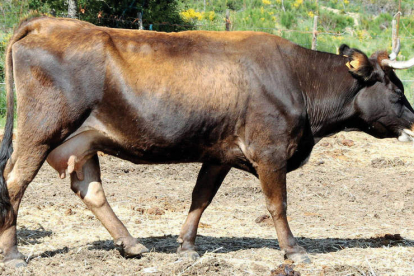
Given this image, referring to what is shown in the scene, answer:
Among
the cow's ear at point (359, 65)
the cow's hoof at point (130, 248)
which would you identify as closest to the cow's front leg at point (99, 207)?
the cow's hoof at point (130, 248)

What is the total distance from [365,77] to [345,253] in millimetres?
1775

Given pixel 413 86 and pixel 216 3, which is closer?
pixel 413 86

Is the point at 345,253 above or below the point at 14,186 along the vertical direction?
below

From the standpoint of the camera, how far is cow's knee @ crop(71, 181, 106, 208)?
560 cm

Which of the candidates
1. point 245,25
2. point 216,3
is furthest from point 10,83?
point 216,3

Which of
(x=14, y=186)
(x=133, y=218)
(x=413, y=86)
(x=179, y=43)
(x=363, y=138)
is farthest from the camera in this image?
(x=413, y=86)

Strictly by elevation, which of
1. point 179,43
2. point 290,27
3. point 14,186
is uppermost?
point 179,43

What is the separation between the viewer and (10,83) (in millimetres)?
Result: 5234

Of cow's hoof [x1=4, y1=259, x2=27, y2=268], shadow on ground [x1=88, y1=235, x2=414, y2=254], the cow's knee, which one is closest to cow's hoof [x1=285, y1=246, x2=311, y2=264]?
shadow on ground [x1=88, y1=235, x2=414, y2=254]

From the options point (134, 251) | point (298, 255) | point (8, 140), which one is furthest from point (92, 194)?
point (298, 255)

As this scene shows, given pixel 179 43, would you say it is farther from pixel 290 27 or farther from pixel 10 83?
pixel 290 27

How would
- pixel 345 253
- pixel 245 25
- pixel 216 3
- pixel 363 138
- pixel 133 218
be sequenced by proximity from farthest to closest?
pixel 216 3 < pixel 245 25 < pixel 363 138 < pixel 133 218 < pixel 345 253

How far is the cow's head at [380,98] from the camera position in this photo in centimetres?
603

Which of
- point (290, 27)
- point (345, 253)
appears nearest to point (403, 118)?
point (345, 253)
